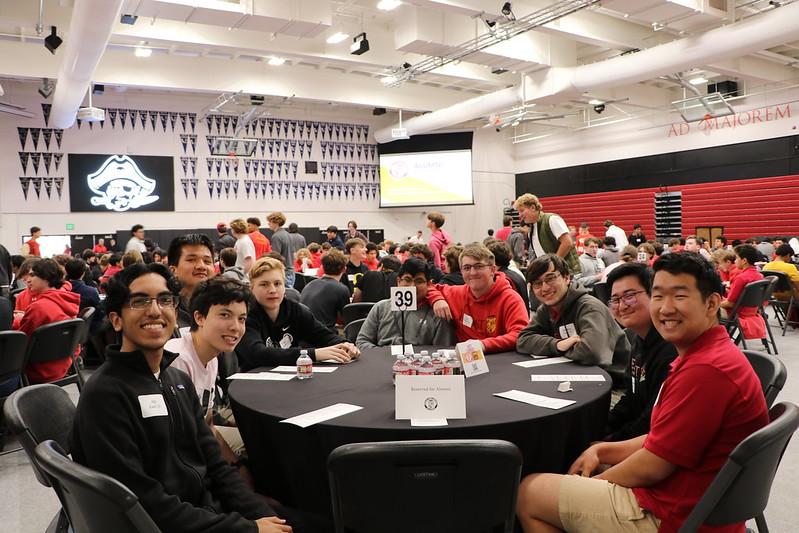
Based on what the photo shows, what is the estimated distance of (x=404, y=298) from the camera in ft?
10.5

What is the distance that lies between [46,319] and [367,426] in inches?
133

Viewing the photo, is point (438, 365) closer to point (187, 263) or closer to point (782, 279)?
point (187, 263)

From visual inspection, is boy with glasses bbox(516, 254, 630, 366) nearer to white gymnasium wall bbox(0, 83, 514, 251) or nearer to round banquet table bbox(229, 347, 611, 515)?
round banquet table bbox(229, 347, 611, 515)

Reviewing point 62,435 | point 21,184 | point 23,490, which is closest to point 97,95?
point 21,184

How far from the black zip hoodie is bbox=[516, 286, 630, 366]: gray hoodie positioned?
1625mm

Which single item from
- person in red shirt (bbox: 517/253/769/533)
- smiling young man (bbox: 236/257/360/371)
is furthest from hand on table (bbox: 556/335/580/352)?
smiling young man (bbox: 236/257/360/371)

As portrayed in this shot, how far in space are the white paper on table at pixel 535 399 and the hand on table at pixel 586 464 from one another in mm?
180

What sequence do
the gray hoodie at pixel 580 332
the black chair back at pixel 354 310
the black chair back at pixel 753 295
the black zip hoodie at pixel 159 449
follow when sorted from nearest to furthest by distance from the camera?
1. the black zip hoodie at pixel 159 449
2. the gray hoodie at pixel 580 332
3. the black chair back at pixel 354 310
4. the black chair back at pixel 753 295

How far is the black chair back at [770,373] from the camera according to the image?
202 cm

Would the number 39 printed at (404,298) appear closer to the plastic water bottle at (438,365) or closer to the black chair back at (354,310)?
the plastic water bottle at (438,365)

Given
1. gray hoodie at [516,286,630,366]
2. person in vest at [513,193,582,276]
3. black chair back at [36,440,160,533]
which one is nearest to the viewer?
black chair back at [36,440,160,533]

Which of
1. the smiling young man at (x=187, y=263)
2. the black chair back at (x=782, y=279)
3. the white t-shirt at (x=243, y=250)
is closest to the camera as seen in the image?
the smiling young man at (x=187, y=263)

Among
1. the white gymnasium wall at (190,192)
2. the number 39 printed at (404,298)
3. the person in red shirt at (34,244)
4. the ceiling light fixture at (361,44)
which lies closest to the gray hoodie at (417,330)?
the number 39 printed at (404,298)

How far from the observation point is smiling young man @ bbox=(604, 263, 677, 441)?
235cm
